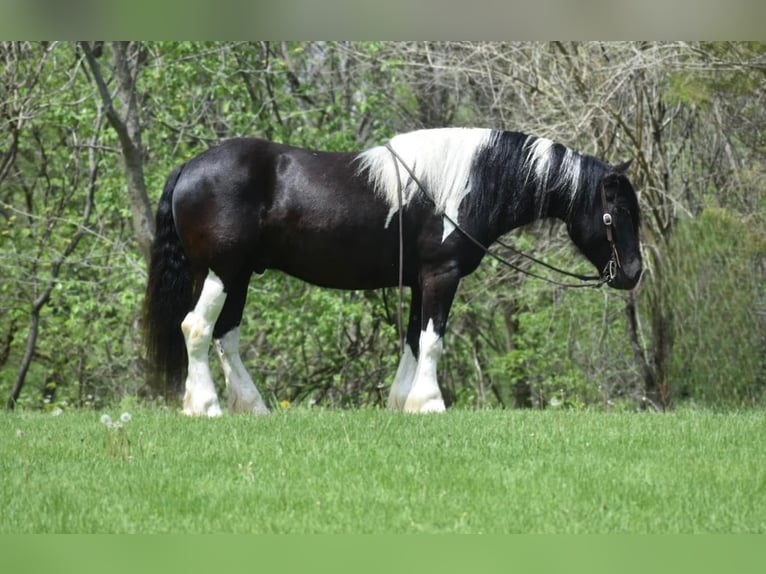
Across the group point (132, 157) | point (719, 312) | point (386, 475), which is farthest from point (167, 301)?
point (719, 312)

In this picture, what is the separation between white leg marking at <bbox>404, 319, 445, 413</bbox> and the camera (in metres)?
8.52

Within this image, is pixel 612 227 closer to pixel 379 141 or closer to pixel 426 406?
pixel 426 406

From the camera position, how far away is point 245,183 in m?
8.39

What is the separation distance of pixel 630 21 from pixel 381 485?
9.18ft

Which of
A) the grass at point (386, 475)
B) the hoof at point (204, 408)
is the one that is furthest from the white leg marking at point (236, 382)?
the grass at point (386, 475)

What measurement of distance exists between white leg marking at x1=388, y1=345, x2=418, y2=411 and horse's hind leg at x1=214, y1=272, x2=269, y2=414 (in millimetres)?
1074

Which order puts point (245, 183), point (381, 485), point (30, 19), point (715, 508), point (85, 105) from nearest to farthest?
point (30, 19) < point (715, 508) < point (381, 485) < point (245, 183) < point (85, 105)

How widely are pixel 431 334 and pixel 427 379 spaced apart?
0.36 m

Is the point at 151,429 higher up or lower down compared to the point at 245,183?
lower down

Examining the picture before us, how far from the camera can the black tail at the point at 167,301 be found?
865 cm

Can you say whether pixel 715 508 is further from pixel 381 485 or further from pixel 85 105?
pixel 85 105

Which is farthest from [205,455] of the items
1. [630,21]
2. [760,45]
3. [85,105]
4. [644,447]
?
[85,105]

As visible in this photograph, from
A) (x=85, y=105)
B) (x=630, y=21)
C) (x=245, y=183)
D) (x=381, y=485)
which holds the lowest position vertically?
(x=85, y=105)

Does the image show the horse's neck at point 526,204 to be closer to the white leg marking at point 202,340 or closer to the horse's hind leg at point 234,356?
the horse's hind leg at point 234,356
